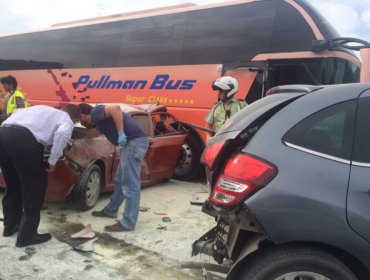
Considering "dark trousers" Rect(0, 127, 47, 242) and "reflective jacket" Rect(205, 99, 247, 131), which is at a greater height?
"reflective jacket" Rect(205, 99, 247, 131)

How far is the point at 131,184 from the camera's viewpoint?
16.7 ft

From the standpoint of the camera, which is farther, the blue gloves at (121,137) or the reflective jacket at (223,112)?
the reflective jacket at (223,112)

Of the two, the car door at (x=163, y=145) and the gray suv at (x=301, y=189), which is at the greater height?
the gray suv at (x=301, y=189)

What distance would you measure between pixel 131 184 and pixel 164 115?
2.79m

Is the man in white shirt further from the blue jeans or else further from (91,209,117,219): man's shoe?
(91,209,117,219): man's shoe

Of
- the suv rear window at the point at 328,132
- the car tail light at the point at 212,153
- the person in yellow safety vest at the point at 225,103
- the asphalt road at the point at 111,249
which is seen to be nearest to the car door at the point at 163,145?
the asphalt road at the point at 111,249

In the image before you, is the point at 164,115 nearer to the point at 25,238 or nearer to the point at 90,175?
the point at 90,175

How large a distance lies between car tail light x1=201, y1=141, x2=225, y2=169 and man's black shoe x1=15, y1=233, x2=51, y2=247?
93.0 inches

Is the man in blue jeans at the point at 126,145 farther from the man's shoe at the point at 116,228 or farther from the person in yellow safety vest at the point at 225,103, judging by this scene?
the person in yellow safety vest at the point at 225,103

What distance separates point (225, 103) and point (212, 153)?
3.14 m

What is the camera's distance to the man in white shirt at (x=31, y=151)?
14.2 ft

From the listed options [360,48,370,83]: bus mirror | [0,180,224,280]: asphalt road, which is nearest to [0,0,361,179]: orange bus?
[360,48,370,83]: bus mirror

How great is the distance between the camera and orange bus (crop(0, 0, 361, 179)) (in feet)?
22.6

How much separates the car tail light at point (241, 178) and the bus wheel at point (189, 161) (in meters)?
5.28
